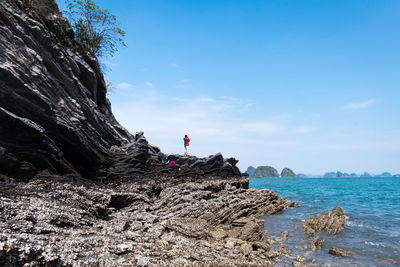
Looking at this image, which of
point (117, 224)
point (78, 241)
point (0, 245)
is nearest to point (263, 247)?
point (117, 224)

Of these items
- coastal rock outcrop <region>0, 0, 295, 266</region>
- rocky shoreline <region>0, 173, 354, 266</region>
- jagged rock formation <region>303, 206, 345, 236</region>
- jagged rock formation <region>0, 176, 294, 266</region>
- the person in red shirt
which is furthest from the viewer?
the person in red shirt

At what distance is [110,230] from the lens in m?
10.5

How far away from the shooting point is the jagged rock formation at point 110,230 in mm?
7197

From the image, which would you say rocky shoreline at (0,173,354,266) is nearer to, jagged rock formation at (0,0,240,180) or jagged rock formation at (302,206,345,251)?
jagged rock formation at (302,206,345,251)

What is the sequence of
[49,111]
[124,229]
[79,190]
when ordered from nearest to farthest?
[124,229], [79,190], [49,111]

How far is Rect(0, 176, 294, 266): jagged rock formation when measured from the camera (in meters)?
7.20

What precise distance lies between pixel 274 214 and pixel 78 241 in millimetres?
20772

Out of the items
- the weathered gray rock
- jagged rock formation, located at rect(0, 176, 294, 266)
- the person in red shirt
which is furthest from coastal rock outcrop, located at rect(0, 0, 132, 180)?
the weathered gray rock

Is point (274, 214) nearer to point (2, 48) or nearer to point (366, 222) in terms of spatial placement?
point (366, 222)

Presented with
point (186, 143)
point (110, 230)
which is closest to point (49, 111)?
point (110, 230)

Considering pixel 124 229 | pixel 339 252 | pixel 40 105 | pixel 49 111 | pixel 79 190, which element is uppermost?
pixel 40 105

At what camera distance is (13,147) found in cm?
1366

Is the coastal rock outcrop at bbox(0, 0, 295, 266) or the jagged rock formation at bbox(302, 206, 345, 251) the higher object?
the coastal rock outcrop at bbox(0, 0, 295, 266)

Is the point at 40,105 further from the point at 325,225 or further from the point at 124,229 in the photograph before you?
the point at 325,225
